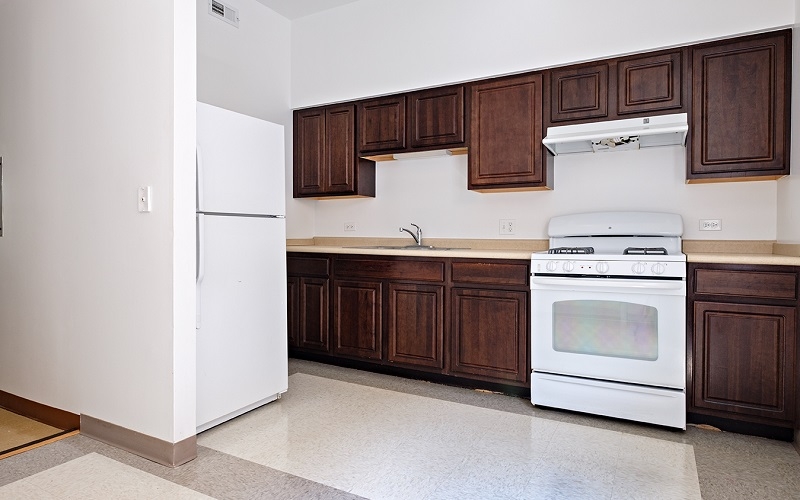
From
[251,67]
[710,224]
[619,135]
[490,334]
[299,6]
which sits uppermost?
[299,6]

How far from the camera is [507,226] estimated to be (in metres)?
3.85

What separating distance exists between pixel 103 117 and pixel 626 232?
325 cm

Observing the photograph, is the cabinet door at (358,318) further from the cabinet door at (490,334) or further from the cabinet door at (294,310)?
the cabinet door at (490,334)

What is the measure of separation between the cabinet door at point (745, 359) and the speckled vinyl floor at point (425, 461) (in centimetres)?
19

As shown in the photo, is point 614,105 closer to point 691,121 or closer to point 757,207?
point 691,121

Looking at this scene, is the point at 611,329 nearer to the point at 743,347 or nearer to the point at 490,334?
the point at 743,347

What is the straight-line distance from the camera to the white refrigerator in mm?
2617

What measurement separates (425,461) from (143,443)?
4.58 feet

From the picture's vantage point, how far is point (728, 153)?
2.88m

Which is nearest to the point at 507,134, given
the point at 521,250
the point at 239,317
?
the point at 521,250

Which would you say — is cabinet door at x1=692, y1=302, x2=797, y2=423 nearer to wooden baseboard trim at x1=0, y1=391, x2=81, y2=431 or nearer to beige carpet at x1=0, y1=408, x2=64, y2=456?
wooden baseboard trim at x1=0, y1=391, x2=81, y2=431

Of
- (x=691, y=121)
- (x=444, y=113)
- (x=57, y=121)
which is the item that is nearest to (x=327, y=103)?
(x=444, y=113)

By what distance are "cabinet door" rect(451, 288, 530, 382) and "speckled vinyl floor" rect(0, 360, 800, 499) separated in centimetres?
31

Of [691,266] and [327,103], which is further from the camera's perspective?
[327,103]
